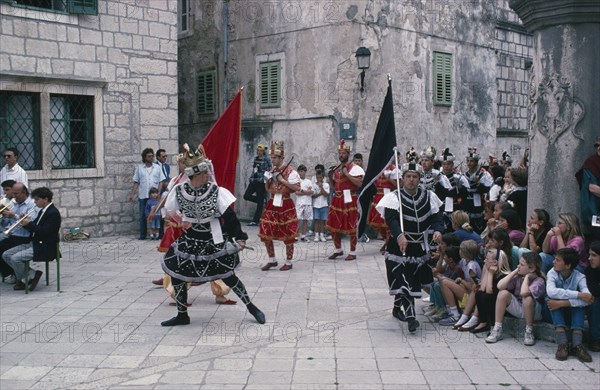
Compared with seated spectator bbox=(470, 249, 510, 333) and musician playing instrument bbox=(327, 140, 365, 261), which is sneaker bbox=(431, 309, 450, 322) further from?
musician playing instrument bbox=(327, 140, 365, 261)

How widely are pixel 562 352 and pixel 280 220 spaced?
5589 mm

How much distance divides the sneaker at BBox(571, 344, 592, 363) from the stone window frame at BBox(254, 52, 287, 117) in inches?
436

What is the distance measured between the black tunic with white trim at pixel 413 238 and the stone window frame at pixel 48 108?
8.43 m

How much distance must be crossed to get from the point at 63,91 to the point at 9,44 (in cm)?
137

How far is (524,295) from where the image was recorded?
6.35 meters

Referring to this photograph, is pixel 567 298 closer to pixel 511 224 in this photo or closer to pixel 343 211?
pixel 511 224

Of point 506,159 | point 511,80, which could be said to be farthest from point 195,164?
point 511,80

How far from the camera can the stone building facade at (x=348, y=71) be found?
14852 millimetres

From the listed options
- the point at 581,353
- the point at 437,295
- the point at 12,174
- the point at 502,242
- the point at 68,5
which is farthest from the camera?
the point at 68,5

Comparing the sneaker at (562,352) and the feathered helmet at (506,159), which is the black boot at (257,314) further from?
the feathered helmet at (506,159)

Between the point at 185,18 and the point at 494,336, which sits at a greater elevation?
the point at 185,18

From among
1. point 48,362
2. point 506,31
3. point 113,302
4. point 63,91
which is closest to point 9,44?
point 63,91

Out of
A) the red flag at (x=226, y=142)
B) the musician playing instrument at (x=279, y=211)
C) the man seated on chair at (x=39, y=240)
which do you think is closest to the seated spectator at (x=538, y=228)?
the red flag at (x=226, y=142)

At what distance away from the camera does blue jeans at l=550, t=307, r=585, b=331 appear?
6004 millimetres
